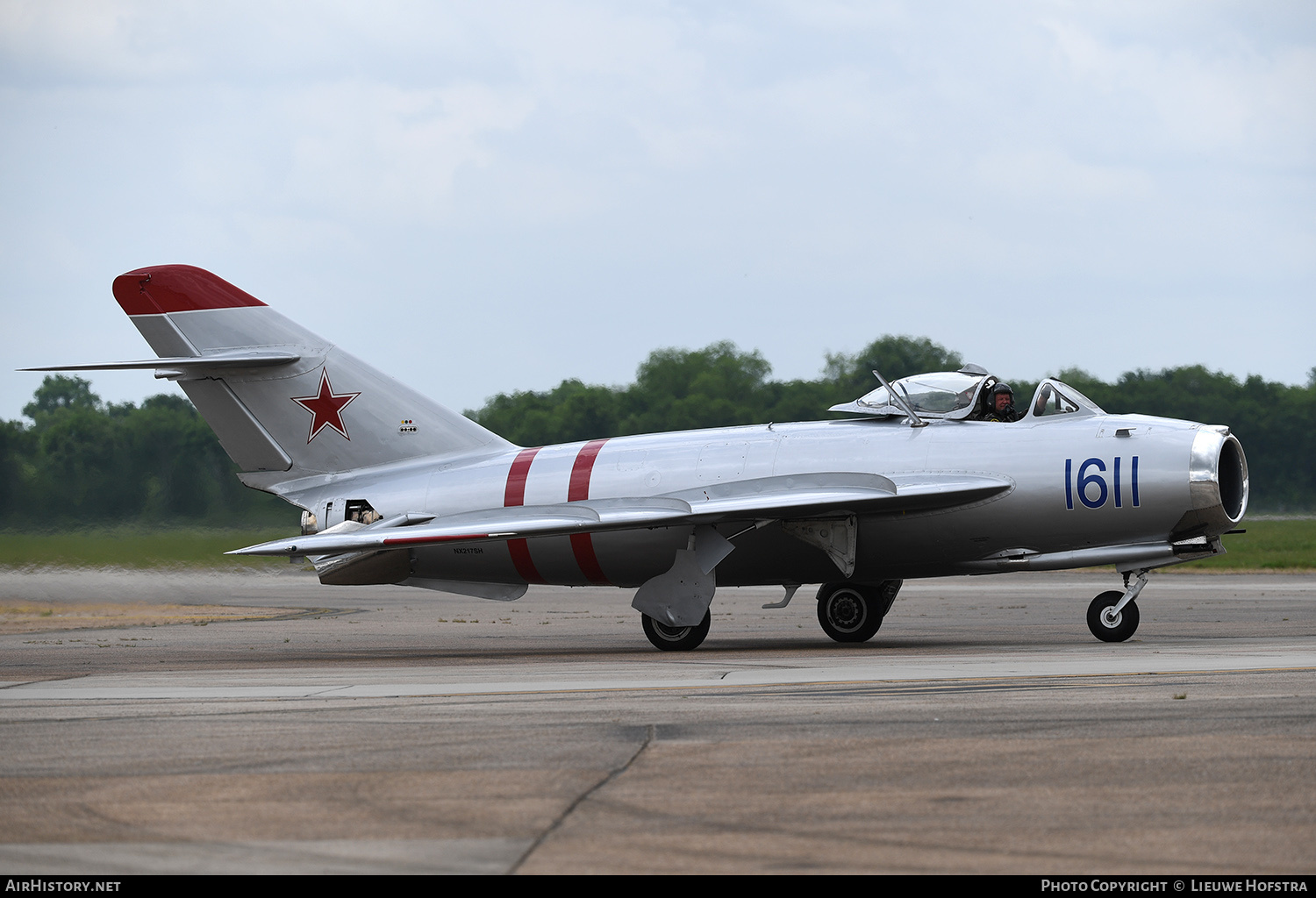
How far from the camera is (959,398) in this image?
1656 centimetres

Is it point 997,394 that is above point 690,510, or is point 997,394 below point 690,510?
above

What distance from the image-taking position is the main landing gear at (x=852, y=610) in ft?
56.1

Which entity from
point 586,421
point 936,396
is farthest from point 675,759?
point 586,421

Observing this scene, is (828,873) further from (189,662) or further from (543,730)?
(189,662)

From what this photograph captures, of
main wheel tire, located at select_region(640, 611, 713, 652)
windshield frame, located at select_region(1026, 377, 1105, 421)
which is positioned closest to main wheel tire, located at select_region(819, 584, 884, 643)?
main wheel tire, located at select_region(640, 611, 713, 652)

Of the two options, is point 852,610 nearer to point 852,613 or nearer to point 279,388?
point 852,613

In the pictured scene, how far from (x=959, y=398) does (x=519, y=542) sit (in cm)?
563

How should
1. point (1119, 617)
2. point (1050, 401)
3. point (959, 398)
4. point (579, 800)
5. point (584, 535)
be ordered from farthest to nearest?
point (584, 535) < point (959, 398) < point (1050, 401) < point (1119, 617) < point (579, 800)

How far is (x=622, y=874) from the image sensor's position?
5270mm

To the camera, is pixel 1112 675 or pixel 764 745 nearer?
pixel 764 745

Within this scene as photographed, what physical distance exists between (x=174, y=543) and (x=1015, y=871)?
72.2 feet

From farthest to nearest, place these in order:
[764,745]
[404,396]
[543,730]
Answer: [404,396]
[543,730]
[764,745]

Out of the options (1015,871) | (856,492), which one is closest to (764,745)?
(1015,871)

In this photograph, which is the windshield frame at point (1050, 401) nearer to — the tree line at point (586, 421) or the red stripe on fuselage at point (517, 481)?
the tree line at point (586, 421)
